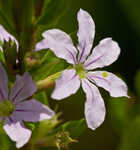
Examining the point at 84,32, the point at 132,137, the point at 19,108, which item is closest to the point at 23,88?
the point at 19,108

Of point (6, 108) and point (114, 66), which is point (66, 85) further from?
point (114, 66)

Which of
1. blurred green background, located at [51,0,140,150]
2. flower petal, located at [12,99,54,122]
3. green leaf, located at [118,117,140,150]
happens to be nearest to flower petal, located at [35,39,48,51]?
flower petal, located at [12,99,54,122]

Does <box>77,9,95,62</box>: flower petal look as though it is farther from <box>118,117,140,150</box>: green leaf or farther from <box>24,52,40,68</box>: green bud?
<box>118,117,140,150</box>: green leaf

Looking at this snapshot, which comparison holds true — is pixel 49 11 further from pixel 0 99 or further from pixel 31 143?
pixel 31 143

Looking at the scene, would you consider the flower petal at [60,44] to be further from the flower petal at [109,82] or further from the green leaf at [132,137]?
the green leaf at [132,137]

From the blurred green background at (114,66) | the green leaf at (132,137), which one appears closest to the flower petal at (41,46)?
the green leaf at (132,137)
